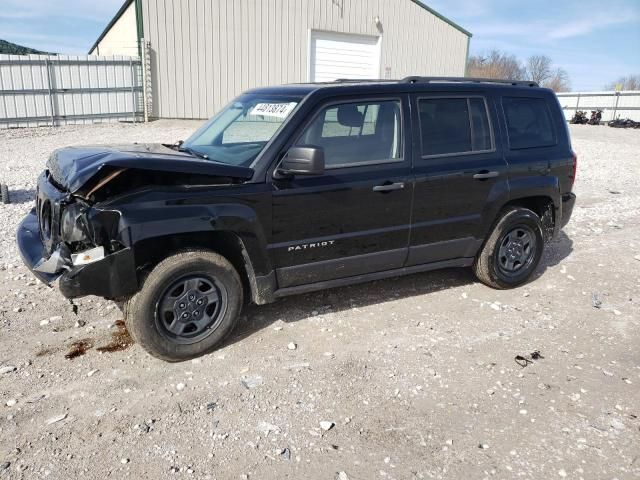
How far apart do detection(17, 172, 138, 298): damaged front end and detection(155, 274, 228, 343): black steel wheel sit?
0.91 ft

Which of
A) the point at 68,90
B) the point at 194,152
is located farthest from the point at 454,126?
the point at 68,90

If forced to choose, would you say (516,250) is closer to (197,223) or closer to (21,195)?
(197,223)

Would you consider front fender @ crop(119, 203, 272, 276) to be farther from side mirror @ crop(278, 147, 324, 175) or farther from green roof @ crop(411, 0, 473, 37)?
green roof @ crop(411, 0, 473, 37)

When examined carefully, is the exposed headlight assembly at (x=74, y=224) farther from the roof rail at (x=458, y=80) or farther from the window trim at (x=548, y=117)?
the window trim at (x=548, y=117)

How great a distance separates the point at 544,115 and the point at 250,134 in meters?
3.09

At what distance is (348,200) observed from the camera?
4.14 meters

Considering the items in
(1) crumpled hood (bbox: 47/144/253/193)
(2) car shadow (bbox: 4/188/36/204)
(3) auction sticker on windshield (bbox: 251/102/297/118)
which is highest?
(3) auction sticker on windshield (bbox: 251/102/297/118)

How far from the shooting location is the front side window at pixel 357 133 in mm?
4086

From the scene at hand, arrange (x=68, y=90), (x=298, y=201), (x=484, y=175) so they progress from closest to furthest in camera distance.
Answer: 1. (x=298, y=201)
2. (x=484, y=175)
3. (x=68, y=90)

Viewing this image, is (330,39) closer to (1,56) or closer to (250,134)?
(1,56)

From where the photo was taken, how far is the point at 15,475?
264 centimetres

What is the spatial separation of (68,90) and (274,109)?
15114mm

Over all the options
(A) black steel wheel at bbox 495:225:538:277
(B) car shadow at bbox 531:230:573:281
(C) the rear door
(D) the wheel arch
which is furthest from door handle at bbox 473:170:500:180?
(D) the wheel arch

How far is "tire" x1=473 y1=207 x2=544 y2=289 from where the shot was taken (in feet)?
16.8
